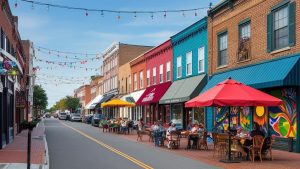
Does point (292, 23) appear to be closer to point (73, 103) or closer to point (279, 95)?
point (279, 95)

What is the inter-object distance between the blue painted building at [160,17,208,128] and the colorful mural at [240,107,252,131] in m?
5.68

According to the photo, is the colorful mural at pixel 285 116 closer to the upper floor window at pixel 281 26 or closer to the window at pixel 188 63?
the upper floor window at pixel 281 26

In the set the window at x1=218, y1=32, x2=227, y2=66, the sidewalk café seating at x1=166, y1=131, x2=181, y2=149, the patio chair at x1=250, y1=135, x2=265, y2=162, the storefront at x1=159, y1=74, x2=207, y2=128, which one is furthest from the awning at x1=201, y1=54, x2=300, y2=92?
the storefront at x1=159, y1=74, x2=207, y2=128

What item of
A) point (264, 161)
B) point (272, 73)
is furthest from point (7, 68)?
point (272, 73)

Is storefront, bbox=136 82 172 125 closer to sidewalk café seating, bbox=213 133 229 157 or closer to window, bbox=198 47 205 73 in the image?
window, bbox=198 47 205 73

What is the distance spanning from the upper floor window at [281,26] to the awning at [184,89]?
8330 mm

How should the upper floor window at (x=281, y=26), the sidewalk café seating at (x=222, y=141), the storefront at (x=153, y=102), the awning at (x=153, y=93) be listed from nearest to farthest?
the sidewalk café seating at (x=222, y=141), the upper floor window at (x=281, y=26), the awning at (x=153, y=93), the storefront at (x=153, y=102)

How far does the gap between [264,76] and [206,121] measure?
28.7ft

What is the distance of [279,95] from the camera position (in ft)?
63.0

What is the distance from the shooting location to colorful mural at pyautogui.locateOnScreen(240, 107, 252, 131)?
21.6 metres

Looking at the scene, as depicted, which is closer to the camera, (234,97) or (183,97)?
(234,97)

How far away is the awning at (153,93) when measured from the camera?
3566cm

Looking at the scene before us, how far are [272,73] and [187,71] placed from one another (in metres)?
13.4

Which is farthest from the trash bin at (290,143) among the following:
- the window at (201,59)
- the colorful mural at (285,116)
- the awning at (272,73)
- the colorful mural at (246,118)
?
the window at (201,59)
